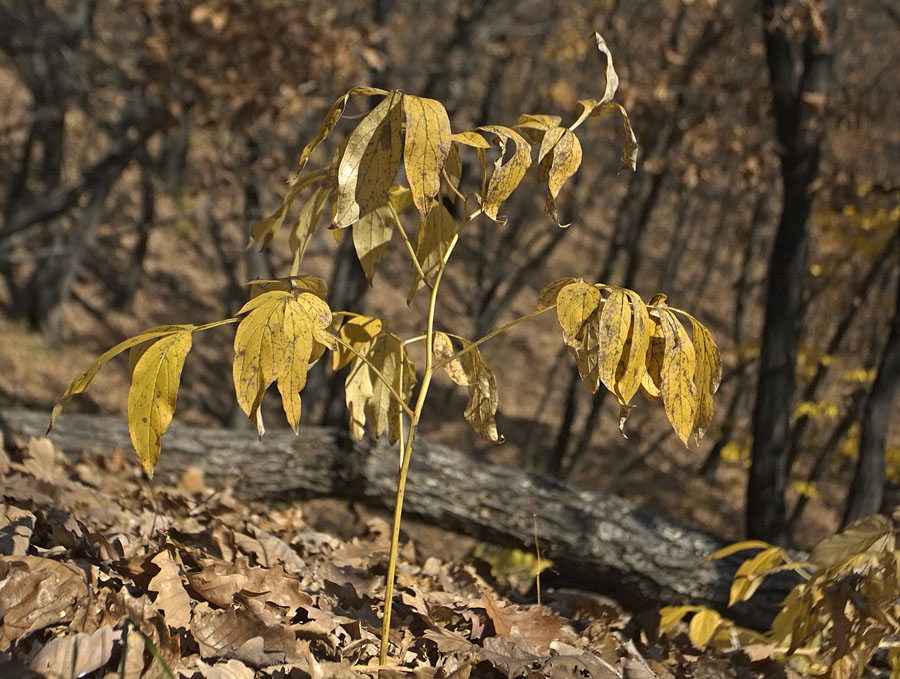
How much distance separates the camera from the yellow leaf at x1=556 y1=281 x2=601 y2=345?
1276 millimetres

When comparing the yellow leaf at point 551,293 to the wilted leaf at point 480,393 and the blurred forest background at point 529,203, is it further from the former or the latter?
the blurred forest background at point 529,203

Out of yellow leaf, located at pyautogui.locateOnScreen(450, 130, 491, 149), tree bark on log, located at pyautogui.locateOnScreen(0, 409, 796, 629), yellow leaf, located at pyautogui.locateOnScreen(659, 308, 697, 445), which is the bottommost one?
tree bark on log, located at pyautogui.locateOnScreen(0, 409, 796, 629)

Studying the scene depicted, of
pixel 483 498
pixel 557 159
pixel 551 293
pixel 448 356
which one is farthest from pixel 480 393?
pixel 483 498

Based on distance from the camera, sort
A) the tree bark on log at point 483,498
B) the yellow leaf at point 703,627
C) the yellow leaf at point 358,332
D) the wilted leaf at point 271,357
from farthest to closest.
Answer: the tree bark on log at point 483,498 → the yellow leaf at point 703,627 → the yellow leaf at point 358,332 → the wilted leaf at point 271,357

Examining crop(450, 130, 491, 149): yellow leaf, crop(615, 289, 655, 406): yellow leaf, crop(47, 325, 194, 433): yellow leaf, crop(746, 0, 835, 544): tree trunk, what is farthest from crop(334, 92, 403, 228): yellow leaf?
crop(746, 0, 835, 544): tree trunk

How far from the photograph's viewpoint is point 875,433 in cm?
445

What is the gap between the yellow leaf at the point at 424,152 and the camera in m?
1.24

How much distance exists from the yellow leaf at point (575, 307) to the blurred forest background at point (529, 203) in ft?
11.1

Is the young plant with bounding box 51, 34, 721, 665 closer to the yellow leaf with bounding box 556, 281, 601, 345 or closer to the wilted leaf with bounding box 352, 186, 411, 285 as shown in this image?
the yellow leaf with bounding box 556, 281, 601, 345

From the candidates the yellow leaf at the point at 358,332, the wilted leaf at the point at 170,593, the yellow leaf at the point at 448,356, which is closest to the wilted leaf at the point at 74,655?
the wilted leaf at the point at 170,593

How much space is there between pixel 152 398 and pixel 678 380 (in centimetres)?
86

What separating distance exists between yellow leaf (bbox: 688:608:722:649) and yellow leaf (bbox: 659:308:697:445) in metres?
1.12

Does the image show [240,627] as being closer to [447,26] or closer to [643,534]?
[643,534]

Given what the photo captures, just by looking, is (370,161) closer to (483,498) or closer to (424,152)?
(424,152)
